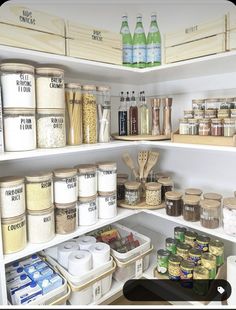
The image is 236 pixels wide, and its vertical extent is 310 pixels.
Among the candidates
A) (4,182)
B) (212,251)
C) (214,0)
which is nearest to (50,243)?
(4,182)

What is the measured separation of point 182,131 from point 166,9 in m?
0.84

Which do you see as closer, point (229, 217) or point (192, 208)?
point (229, 217)

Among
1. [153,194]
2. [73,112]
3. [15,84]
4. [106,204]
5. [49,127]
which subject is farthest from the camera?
[153,194]

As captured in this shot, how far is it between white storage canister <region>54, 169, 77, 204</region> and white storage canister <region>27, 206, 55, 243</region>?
Answer: 0.08 m

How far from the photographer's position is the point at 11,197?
91 cm

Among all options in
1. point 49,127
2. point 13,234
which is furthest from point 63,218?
point 49,127

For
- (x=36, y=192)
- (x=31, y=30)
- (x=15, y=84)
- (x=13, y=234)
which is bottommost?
(x=13, y=234)

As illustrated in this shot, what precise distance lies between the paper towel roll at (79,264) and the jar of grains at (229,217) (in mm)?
618

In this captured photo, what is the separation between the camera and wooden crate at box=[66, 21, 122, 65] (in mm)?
1019

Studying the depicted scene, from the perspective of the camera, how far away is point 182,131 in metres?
1.19

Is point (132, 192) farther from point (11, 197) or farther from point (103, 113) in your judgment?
point (11, 197)

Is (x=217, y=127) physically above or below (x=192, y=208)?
above

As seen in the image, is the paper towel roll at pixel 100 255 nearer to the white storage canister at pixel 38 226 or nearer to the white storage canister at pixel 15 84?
the white storage canister at pixel 38 226

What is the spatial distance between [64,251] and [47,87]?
75 cm
